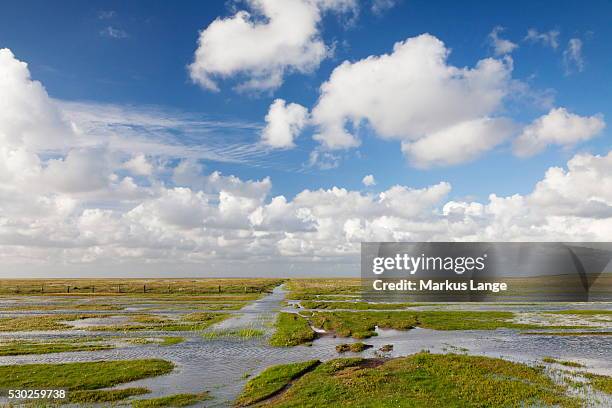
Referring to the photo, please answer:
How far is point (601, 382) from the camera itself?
29.3 meters

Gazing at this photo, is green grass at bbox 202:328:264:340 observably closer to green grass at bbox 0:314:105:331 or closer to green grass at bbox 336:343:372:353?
green grass at bbox 336:343:372:353

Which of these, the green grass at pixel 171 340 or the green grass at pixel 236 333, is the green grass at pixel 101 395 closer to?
the green grass at pixel 171 340

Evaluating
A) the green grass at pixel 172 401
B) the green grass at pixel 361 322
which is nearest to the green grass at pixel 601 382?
the green grass at pixel 361 322

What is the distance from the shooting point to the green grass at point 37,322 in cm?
5933

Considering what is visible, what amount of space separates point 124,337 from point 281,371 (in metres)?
28.7

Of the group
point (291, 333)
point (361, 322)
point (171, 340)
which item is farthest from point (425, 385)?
point (361, 322)

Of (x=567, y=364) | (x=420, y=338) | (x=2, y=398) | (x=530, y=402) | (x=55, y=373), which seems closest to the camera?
(x=530, y=402)

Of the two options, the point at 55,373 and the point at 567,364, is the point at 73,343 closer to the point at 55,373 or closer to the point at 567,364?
the point at 55,373

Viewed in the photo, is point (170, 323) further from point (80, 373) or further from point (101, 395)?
point (101, 395)

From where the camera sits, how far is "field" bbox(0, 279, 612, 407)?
86.8 feet

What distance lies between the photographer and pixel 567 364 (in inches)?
1398

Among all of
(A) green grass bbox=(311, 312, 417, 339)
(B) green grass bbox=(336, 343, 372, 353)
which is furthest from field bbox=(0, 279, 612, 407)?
(A) green grass bbox=(311, 312, 417, 339)

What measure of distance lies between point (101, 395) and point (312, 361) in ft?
55.7

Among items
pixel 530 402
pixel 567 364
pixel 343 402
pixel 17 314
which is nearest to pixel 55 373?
pixel 343 402
